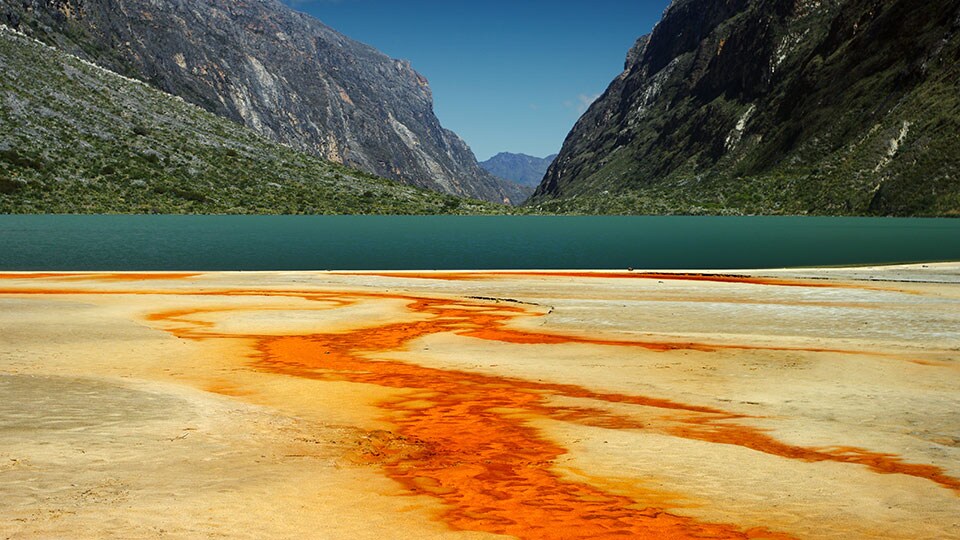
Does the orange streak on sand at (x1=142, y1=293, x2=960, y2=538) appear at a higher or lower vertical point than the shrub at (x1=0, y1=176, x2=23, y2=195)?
lower

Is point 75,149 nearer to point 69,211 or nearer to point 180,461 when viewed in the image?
point 69,211

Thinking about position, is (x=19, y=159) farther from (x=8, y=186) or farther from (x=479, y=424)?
(x=479, y=424)

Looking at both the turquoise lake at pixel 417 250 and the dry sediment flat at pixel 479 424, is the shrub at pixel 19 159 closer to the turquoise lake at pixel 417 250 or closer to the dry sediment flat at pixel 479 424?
the turquoise lake at pixel 417 250

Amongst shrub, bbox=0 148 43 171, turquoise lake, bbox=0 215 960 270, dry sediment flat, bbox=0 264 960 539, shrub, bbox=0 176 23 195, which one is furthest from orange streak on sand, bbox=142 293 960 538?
shrub, bbox=0 148 43 171

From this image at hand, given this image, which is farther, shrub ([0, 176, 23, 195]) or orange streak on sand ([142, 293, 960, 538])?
shrub ([0, 176, 23, 195])

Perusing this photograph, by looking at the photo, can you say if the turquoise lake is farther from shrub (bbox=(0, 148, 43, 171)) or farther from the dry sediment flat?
shrub (bbox=(0, 148, 43, 171))

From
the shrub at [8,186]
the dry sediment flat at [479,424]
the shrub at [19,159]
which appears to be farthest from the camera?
the shrub at [19,159]

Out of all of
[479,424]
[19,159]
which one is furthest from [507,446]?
[19,159]

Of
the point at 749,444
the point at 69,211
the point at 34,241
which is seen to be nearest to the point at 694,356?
the point at 749,444

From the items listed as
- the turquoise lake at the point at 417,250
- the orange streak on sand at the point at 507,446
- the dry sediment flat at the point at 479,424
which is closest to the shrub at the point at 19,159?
the turquoise lake at the point at 417,250
